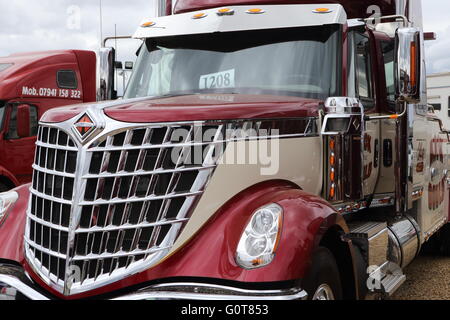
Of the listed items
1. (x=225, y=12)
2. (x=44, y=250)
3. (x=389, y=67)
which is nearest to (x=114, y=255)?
(x=44, y=250)

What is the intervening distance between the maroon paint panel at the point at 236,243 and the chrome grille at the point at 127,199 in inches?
3.4

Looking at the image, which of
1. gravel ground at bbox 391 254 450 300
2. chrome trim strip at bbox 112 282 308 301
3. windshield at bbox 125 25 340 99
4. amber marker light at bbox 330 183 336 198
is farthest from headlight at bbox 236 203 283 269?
gravel ground at bbox 391 254 450 300

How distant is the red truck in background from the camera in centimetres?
976

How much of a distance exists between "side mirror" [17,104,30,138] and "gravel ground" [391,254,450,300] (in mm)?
6622

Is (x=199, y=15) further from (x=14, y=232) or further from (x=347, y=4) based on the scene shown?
(x=14, y=232)

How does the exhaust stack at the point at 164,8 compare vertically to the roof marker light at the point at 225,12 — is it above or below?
above

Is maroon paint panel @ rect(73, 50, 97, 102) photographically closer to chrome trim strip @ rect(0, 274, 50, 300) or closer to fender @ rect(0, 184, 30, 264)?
fender @ rect(0, 184, 30, 264)

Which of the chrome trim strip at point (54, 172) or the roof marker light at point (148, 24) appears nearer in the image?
the chrome trim strip at point (54, 172)

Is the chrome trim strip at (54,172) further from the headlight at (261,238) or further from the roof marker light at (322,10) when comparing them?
the roof marker light at (322,10)

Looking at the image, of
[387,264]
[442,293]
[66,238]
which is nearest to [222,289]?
[66,238]

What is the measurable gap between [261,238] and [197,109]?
82 cm

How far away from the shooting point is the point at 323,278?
10.5ft

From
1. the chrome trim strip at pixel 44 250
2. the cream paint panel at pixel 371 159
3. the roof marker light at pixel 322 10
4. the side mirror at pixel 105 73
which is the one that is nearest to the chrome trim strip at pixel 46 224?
the chrome trim strip at pixel 44 250

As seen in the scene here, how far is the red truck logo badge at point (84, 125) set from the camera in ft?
10.1
